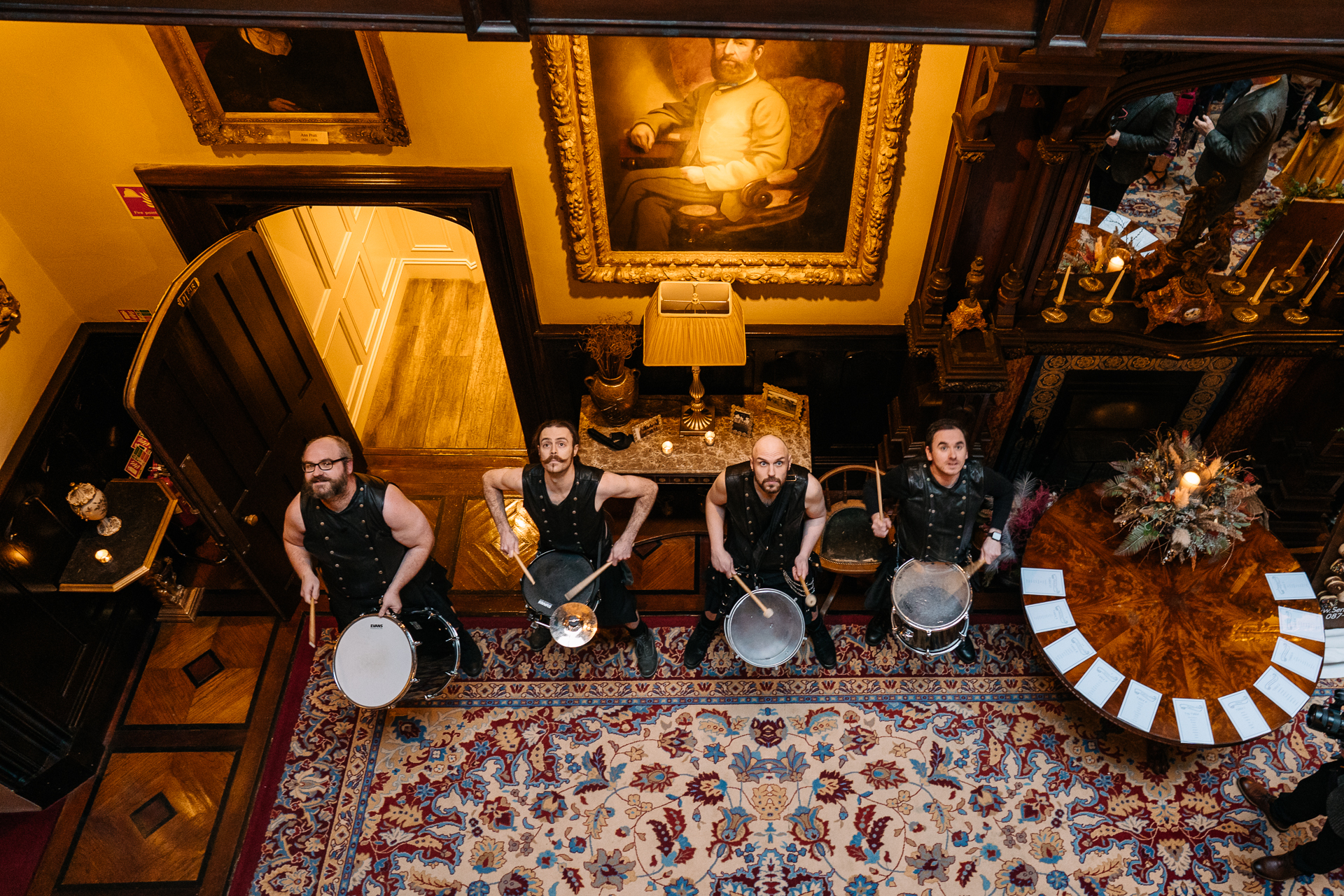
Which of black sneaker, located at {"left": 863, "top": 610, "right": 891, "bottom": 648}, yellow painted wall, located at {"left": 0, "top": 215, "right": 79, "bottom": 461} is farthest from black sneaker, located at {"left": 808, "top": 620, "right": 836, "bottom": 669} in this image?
yellow painted wall, located at {"left": 0, "top": 215, "right": 79, "bottom": 461}

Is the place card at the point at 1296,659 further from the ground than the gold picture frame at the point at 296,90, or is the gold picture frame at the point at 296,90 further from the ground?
the gold picture frame at the point at 296,90

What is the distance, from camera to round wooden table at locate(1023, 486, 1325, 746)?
153 inches

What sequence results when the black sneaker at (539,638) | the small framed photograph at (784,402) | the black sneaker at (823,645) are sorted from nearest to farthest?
the black sneaker at (823,645)
the black sneaker at (539,638)
the small framed photograph at (784,402)

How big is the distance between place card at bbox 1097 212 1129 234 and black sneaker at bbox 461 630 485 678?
4.32 metres

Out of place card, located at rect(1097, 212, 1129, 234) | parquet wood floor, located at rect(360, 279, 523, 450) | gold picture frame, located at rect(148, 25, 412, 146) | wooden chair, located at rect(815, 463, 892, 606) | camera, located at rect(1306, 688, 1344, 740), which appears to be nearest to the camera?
camera, located at rect(1306, 688, 1344, 740)

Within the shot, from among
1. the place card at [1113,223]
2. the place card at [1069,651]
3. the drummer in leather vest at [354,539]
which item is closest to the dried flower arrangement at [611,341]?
the drummer in leather vest at [354,539]

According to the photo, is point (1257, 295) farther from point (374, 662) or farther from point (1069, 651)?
point (374, 662)

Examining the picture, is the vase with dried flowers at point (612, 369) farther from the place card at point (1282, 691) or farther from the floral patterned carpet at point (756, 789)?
the place card at point (1282, 691)

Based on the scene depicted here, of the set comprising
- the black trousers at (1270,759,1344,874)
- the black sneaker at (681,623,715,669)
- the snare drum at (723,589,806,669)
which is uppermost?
the snare drum at (723,589,806,669)

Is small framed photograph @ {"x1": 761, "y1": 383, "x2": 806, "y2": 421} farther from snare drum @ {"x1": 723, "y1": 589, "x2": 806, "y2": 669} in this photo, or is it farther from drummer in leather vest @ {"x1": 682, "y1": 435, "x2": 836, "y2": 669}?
snare drum @ {"x1": 723, "y1": 589, "x2": 806, "y2": 669}

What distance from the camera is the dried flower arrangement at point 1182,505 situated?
13.8 ft

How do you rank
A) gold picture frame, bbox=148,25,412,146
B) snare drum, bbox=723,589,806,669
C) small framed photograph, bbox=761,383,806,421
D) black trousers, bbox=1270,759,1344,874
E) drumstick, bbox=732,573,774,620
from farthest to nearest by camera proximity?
small framed photograph, bbox=761,383,806,421 → snare drum, bbox=723,589,806,669 → drumstick, bbox=732,573,774,620 → gold picture frame, bbox=148,25,412,146 → black trousers, bbox=1270,759,1344,874

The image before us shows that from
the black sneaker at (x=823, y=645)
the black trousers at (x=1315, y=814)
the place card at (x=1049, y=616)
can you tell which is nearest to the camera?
the black trousers at (x=1315, y=814)

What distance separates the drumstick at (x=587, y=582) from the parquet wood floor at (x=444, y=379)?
2.24 metres
